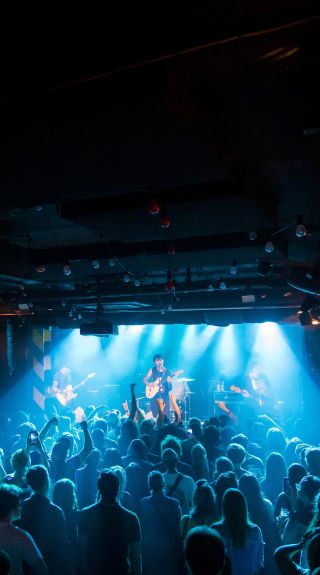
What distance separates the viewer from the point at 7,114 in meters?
2.34

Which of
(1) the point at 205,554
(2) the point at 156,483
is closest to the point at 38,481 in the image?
(2) the point at 156,483

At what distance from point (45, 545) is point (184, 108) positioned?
330cm

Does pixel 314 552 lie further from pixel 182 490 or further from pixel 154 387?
pixel 154 387

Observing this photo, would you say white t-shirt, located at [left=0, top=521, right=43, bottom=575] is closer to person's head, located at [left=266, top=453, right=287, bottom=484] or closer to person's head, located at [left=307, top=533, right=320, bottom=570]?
person's head, located at [left=307, top=533, right=320, bottom=570]

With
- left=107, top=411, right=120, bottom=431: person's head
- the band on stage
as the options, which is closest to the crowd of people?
left=107, top=411, right=120, bottom=431: person's head

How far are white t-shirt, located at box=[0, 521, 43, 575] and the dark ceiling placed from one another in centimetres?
244

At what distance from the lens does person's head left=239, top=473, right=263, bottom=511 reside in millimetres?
3918

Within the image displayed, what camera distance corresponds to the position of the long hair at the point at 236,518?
316 centimetres

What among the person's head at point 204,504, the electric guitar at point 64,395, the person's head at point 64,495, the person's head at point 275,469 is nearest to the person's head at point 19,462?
the person's head at point 64,495

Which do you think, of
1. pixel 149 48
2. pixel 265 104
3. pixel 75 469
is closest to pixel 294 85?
pixel 265 104

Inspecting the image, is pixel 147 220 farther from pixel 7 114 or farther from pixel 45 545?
pixel 45 545

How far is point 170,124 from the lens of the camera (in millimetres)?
2404

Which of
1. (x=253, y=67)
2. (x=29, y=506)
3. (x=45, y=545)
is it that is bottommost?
(x=45, y=545)

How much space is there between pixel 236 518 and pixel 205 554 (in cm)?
132
